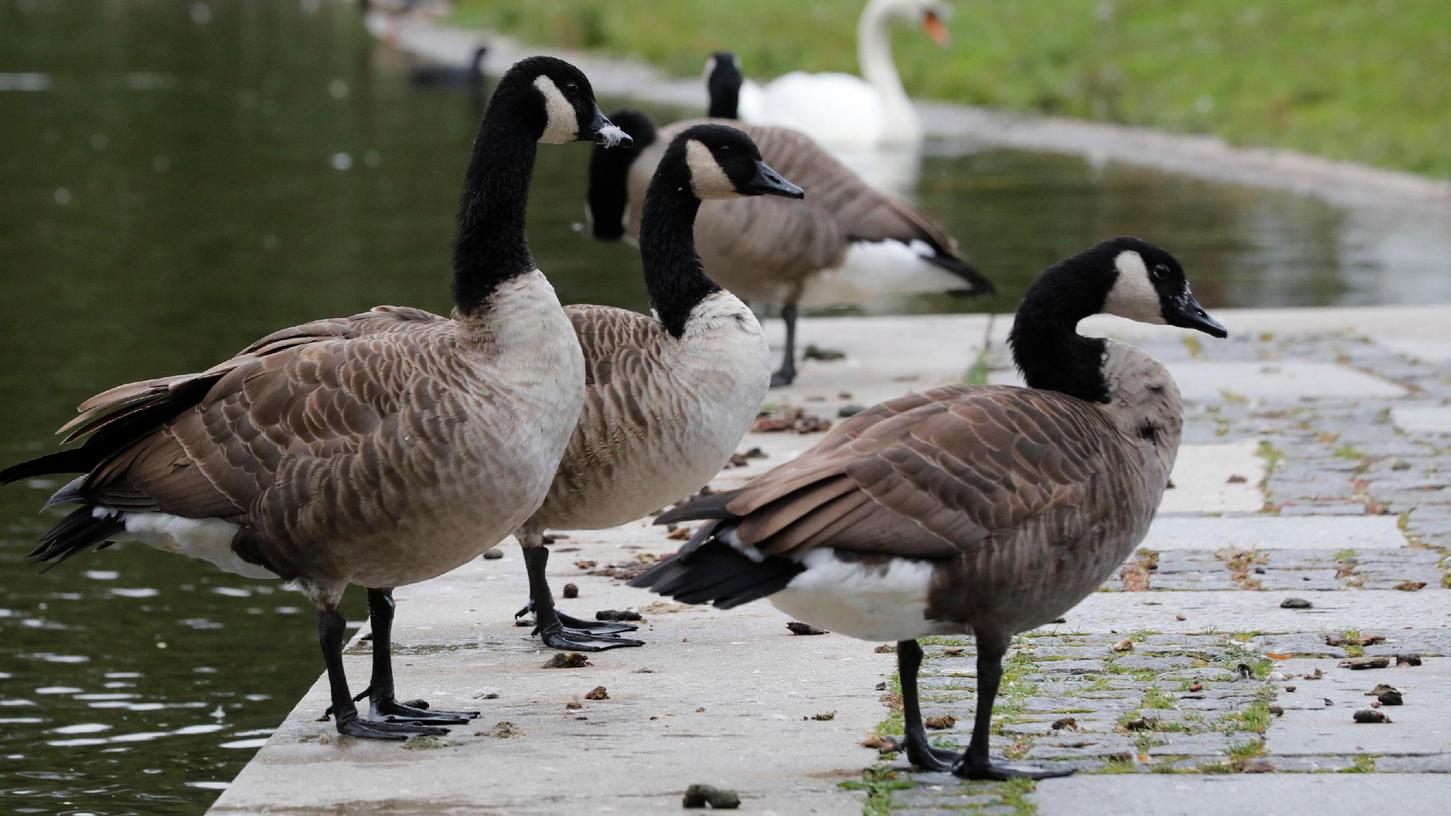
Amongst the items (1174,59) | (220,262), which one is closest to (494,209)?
(220,262)

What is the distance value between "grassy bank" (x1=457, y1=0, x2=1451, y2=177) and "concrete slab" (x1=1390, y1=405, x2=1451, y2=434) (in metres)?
11.8

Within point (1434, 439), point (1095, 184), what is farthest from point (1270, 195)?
point (1434, 439)

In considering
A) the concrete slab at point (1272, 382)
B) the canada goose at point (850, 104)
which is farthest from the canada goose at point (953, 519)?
the canada goose at point (850, 104)

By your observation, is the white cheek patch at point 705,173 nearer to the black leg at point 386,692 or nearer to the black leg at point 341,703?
the black leg at point 386,692

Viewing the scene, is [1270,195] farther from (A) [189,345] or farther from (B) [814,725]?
(B) [814,725]

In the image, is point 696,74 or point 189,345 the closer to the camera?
point 189,345

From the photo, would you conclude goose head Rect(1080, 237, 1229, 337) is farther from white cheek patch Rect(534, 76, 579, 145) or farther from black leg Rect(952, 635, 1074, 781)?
white cheek patch Rect(534, 76, 579, 145)

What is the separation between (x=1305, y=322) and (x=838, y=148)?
1165cm

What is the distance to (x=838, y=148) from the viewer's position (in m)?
23.9

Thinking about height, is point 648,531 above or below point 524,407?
below

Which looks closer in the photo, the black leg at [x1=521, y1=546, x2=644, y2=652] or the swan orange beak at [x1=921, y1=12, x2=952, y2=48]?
the black leg at [x1=521, y1=546, x2=644, y2=652]

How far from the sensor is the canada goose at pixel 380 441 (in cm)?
566

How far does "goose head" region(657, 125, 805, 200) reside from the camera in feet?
24.4

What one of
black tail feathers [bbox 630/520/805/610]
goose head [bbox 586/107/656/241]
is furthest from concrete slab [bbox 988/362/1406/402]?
black tail feathers [bbox 630/520/805/610]
